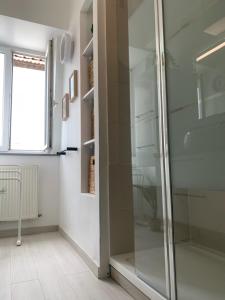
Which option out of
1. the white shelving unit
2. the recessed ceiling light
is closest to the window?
the white shelving unit

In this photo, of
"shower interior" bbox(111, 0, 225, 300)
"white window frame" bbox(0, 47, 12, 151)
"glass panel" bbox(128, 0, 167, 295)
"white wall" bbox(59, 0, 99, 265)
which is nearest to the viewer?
"shower interior" bbox(111, 0, 225, 300)

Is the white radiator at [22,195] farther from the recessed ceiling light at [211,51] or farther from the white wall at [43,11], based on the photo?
the recessed ceiling light at [211,51]

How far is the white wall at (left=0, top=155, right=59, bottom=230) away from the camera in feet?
9.38

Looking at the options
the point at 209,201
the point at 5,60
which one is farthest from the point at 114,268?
the point at 5,60

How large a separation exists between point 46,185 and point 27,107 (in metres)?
1.04

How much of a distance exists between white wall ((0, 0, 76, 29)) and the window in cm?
50

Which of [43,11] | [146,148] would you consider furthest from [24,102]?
[146,148]

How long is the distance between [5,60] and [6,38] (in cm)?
26

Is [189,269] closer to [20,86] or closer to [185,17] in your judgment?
[185,17]

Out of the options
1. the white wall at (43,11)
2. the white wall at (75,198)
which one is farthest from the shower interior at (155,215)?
the white wall at (43,11)

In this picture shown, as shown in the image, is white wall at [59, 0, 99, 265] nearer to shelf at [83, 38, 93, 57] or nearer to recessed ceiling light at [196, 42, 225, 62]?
shelf at [83, 38, 93, 57]

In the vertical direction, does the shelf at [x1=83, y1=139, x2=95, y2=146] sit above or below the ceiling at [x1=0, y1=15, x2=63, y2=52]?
below

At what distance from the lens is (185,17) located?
1.40 metres

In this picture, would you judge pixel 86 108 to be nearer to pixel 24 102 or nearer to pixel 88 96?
pixel 88 96
